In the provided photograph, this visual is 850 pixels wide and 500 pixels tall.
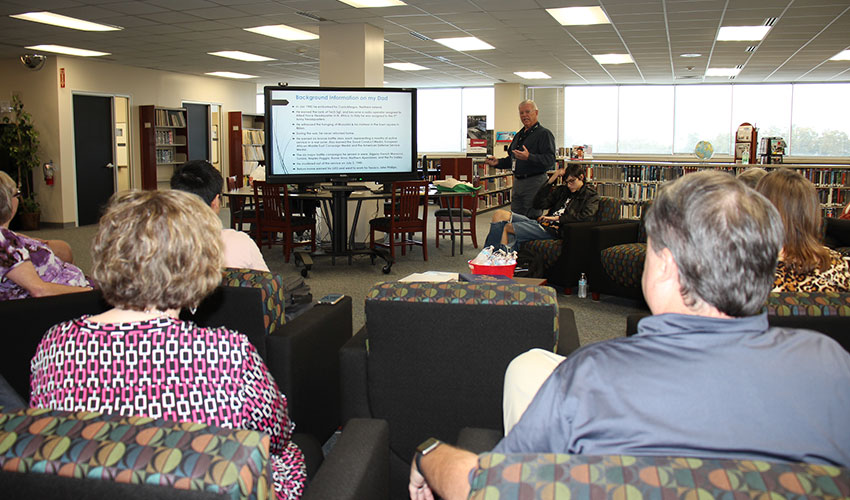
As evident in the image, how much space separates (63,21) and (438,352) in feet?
26.7

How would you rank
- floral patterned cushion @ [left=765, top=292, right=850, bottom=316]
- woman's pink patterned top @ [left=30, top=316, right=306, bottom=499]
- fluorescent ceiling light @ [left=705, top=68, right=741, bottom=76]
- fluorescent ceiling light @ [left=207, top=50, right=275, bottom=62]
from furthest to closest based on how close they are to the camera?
1. fluorescent ceiling light @ [left=705, top=68, right=741, bottom=76]
2. fluorescent ceiling light @ [left=207, top=50, right=275, bottom=62]
3. floral patterned cushion @ [left=765, top=292, right=850, bottom=316]
4. woman's pink patterned top @ [left=30, top=316, right=306, bottom=499]

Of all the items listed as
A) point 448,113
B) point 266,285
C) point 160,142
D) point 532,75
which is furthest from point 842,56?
point 160,142

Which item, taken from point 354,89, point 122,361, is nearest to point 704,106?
point 354,89

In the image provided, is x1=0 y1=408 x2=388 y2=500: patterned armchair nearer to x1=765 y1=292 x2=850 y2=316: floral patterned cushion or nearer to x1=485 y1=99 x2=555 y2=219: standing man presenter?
x1=765 y1=292 x2=850 y2=316: floral patterned cushion

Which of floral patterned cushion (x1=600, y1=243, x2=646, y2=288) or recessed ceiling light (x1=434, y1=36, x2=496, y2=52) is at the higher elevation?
recessed ceiling light (x1=434, y1=36, x2=496, y2=52)

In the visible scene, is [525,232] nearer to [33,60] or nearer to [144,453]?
[144,453]

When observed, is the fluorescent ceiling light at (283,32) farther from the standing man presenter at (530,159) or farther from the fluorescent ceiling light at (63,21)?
the standing man presenter at (530,159)

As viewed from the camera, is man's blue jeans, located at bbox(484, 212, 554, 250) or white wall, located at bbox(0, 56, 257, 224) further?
white wall, located at bbox(0, 56, 257, 224)

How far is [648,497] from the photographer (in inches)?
31.8

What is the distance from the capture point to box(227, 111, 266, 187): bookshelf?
580 inches

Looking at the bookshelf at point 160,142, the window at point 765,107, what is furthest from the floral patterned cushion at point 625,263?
the window at point 765,107

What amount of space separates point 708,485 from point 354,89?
261 inches

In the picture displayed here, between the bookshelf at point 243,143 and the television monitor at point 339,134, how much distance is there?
25.0 ft

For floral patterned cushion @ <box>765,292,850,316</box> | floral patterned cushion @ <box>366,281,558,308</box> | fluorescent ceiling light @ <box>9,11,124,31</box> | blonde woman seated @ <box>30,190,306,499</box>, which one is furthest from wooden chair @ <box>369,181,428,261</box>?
blonde woman seated @ <box>30,190,306,499</box>
